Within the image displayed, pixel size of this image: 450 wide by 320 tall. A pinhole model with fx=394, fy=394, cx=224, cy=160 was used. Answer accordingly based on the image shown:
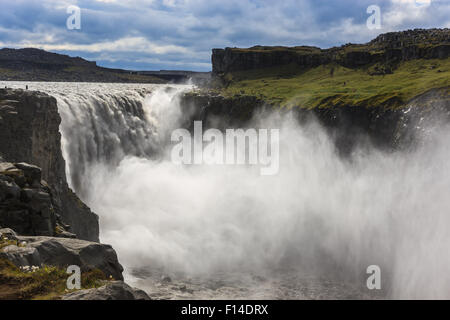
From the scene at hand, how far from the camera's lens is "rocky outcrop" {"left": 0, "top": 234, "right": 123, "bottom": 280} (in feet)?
47.5

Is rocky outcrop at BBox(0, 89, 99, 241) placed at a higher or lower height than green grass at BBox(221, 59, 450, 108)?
lower

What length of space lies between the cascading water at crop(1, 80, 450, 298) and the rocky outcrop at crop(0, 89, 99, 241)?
7.54m

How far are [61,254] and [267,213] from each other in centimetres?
4064

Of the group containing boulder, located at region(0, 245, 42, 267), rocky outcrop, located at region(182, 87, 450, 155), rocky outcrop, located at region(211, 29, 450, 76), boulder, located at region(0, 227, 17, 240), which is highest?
rocky outcrop, located at region(211, 29, 450, 76)

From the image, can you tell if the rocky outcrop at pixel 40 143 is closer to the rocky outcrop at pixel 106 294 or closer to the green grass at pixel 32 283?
the green grass at pixel 32 283

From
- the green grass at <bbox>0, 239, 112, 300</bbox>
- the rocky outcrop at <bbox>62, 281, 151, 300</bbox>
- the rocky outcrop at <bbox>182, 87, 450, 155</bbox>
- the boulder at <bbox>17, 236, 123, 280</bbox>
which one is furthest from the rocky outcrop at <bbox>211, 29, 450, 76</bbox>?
the green grass at <bbox>0, 239, 112, 300</bbox>

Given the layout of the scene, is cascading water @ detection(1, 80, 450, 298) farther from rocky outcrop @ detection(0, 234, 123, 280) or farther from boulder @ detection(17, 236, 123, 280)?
rocky outcrop @ detection(0, 234, 123, 280)

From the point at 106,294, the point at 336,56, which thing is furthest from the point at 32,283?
the point at 336,56

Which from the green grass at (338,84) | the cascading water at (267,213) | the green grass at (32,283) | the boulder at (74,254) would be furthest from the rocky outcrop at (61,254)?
the green grass at (338,84)

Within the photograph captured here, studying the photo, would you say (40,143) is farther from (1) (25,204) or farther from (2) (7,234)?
(2) (7,234)

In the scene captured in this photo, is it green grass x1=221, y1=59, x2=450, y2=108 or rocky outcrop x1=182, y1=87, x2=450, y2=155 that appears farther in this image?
green grass x1=221, y1=59, x2=450, y2=108

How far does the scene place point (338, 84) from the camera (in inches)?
4397
